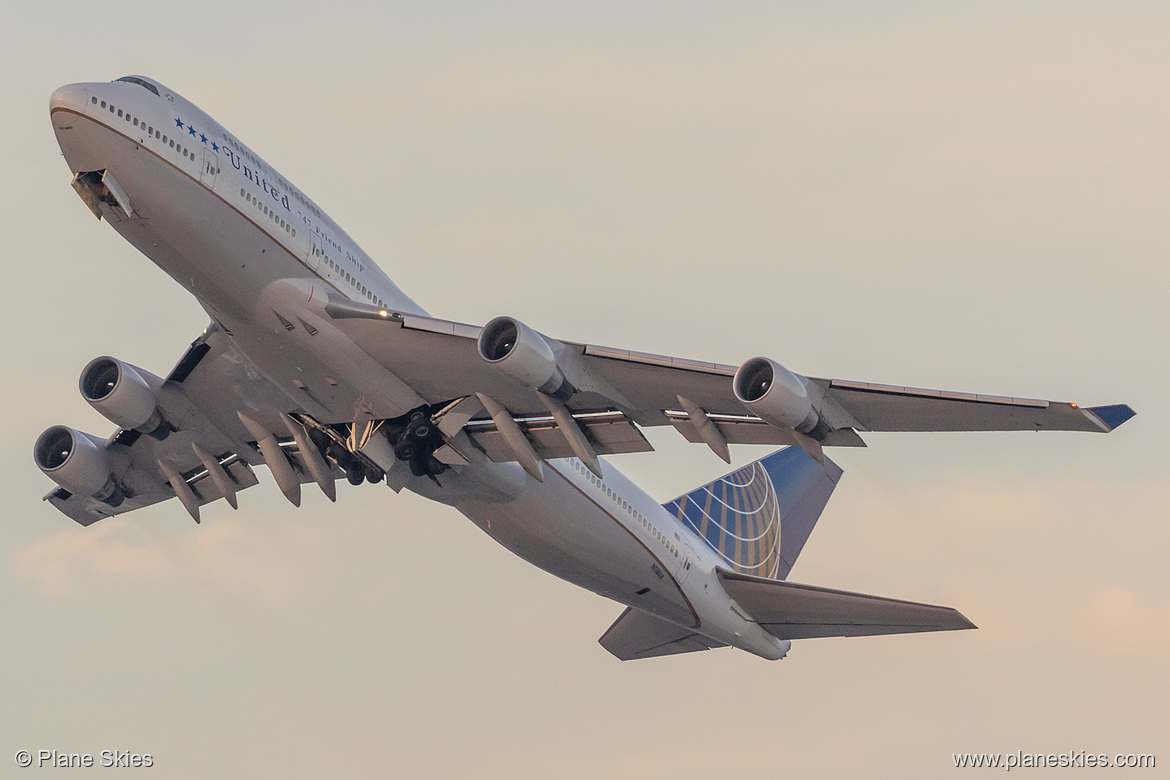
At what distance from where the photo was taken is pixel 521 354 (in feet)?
82.3

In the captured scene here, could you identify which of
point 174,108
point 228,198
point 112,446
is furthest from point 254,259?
point 112,446

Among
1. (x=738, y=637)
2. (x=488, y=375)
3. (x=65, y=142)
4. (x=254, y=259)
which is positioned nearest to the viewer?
(x=65, y=142)

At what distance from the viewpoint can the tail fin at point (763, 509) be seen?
125 ft

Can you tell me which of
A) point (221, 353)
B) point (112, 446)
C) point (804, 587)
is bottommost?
point (112, 446)

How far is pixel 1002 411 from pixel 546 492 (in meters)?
10.2

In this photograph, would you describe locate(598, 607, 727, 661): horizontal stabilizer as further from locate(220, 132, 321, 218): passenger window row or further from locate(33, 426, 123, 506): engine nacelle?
locate(220, 132, 321, 218): passenger window row

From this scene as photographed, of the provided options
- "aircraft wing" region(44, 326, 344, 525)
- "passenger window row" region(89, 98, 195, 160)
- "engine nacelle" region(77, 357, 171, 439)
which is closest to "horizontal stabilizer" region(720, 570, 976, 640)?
"aircraft wing" region(44, 326, 344, 525)

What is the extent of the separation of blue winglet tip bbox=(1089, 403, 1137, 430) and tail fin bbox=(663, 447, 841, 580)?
1589 cm

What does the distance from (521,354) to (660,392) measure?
317 centimetres

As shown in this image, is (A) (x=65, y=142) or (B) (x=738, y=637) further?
(B) (x=738, y=637)

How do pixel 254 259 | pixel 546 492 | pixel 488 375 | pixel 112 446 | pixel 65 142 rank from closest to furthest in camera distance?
pixel 65 142
pixel 254 259
pixel 488 375
pixel 546 492
pixel 112 446

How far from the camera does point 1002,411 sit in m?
24.5

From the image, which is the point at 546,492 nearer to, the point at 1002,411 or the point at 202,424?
the point at 202,424

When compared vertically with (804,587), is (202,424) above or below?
below
